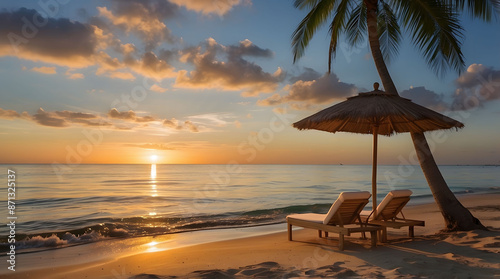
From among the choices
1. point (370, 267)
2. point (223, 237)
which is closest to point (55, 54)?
point (223, 237)

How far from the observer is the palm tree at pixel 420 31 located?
6.87 m

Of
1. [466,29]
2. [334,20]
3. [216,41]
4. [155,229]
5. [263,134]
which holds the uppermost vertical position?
[216,41]

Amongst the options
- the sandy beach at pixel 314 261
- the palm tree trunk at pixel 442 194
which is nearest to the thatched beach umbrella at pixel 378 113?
the palm tree trunk at pixel 442 194

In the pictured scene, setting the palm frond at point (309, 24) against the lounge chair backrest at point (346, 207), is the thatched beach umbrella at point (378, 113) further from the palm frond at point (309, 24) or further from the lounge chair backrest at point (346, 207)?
the palm frond at point (309, 24)

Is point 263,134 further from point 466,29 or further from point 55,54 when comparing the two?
point 55,54

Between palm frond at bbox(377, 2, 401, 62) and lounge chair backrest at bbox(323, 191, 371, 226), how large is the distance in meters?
5.47

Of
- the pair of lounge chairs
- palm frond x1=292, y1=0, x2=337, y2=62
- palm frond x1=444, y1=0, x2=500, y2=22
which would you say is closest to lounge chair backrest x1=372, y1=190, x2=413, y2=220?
the pair of lounge chairs

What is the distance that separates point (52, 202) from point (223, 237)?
1372 cm

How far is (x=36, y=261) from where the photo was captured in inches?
273

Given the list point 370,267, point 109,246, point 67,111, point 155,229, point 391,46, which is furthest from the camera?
point 67,111

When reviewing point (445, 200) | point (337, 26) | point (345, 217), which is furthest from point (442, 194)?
point (337, 26)

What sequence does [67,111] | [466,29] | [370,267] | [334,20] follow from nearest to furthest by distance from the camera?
1. [370,267]
2. [466,29]
3. [334,20]
4. [67,111]

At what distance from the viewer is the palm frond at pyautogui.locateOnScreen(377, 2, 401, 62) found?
970 cm

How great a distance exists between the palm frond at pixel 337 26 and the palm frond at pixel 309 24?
20 cm
